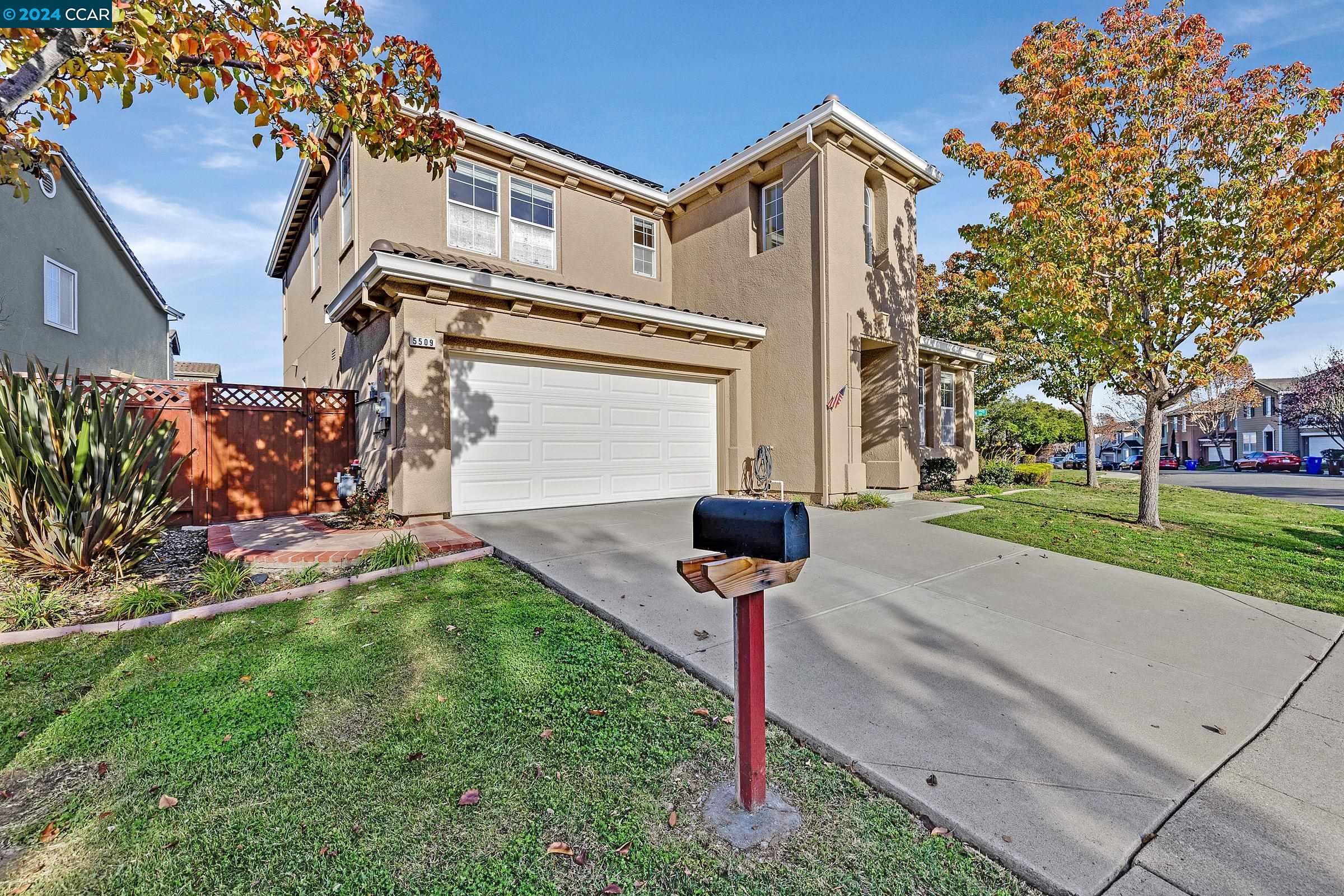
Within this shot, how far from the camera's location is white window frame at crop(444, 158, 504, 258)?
9664mm

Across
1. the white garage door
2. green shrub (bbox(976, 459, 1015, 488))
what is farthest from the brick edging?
green shrub (bbox(976, 459, 1015, 488))

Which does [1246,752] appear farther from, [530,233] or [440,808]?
[530,233]

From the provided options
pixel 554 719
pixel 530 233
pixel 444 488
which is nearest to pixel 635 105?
pixel 530 233

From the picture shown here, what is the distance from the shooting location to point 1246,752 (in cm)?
265

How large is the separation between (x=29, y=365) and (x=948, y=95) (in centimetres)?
1257

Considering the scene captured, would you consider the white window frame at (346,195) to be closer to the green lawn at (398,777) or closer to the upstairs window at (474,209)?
the upstairs window at (474,209)

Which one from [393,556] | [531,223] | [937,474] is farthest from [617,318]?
[937,474]

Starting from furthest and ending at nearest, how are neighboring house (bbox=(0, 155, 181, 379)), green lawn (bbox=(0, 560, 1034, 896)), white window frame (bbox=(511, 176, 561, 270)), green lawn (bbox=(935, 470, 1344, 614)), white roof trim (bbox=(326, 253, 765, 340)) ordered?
neighboring house (bbox=(0, 155, 181, 379)) → white window frame (bbox=(511, 176, 561, 270)) → white roof trim (bbox=(326, 253, 765, 340)) → green lawn (bbox=(935, 470, 1344, 614)) → green lawn (bbox=(0, 560, 1034, 896))

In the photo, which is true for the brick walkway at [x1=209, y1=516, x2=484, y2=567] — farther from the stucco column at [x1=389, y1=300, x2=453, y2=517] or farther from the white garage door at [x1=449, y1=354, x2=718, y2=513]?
the white garage door at [x1=449, y1=354, x2=718, y2=513]

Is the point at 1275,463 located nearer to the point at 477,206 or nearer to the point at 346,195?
the point at 477,206

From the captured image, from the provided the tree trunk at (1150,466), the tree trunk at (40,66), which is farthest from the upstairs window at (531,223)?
the tree trunk at (1150,466)

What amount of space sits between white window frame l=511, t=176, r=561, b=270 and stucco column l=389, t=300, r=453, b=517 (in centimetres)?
327

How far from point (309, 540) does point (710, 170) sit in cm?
954

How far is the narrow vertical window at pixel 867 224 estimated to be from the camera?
412 inches
